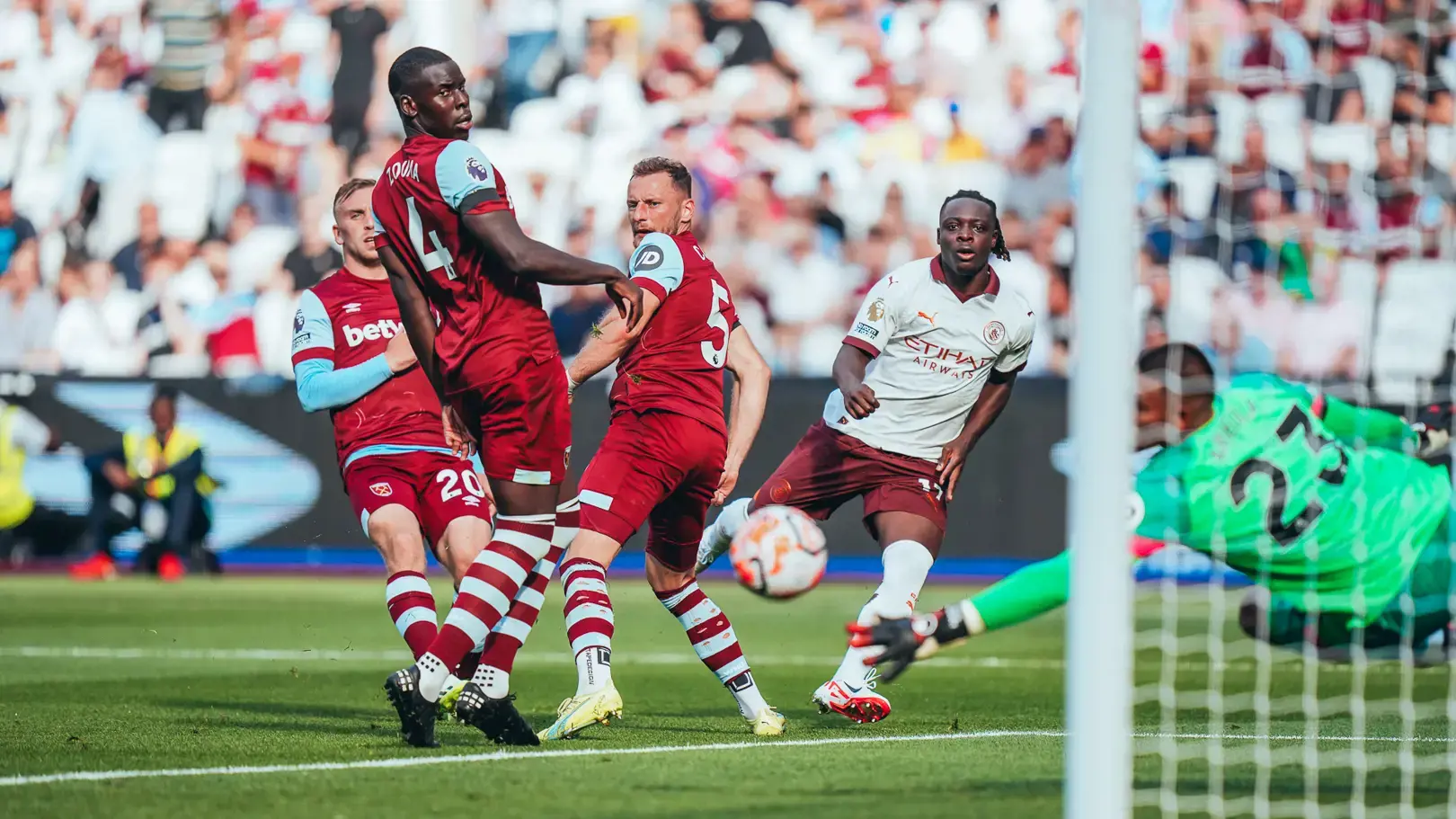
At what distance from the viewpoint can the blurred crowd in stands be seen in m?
16.2

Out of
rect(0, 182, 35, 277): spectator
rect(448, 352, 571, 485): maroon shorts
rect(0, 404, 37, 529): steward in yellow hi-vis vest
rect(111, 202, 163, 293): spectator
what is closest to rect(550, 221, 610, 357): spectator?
rect(111, 202, 163, 293): spectator

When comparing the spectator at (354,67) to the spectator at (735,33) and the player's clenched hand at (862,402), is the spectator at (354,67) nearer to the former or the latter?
the spectator at (735,33)

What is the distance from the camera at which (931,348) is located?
8062 millimetres

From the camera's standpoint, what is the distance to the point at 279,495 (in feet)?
53.8

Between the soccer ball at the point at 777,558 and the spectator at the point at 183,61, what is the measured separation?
13615 mm

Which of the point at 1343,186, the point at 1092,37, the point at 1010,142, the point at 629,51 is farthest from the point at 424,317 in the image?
the point at 629,51

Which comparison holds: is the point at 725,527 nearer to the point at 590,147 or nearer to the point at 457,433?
the point at 457,433

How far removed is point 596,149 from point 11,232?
18.3 feet

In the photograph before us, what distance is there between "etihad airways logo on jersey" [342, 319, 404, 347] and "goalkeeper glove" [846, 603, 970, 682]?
10.7 feet

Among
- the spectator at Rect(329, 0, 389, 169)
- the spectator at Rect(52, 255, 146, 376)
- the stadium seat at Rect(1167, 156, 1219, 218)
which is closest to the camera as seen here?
the stadium seat at Rect(1167, 156, 1219, 218)

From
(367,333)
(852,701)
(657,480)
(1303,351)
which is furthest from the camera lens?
(1303,351)

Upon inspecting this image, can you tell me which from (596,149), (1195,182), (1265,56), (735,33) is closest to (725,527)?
(1265,56)

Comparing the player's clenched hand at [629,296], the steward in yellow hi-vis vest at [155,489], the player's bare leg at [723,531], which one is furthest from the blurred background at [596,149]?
the player's clenched hand at [629,296]

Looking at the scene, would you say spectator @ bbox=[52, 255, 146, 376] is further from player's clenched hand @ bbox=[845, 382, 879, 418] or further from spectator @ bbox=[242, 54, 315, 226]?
player's clenched hand @ bbox=[845, 382, 879, 418]
